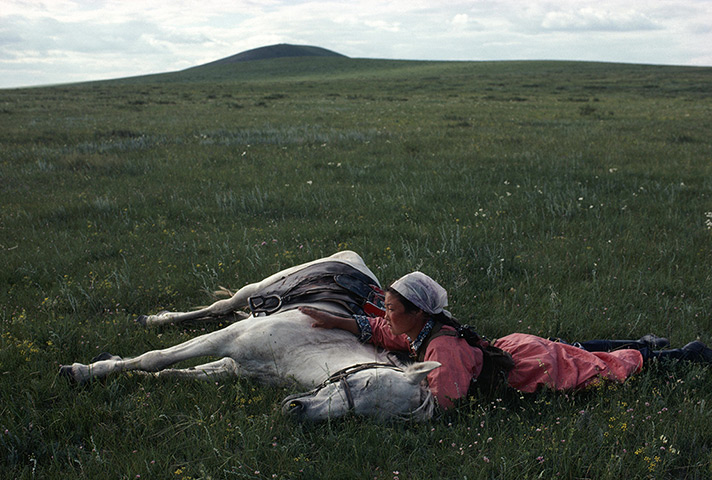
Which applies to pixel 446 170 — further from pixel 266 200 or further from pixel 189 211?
pixel 189 211

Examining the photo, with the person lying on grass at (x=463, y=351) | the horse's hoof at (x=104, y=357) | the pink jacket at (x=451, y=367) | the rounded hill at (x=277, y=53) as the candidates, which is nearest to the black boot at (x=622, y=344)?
the person lying on grass at (x=463, y=351)

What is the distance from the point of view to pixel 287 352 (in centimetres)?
340

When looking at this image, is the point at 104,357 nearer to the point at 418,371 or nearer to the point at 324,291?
the point at 324,291

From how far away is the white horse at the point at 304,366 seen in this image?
2.92 m

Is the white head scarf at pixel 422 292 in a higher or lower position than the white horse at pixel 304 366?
higher

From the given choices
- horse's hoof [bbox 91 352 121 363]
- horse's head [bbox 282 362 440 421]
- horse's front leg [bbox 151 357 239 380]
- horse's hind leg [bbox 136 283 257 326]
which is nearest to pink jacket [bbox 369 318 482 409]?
horse's head [bbox 282 362 440 421]

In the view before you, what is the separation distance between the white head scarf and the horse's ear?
15.6 inches

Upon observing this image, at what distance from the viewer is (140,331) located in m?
4.26

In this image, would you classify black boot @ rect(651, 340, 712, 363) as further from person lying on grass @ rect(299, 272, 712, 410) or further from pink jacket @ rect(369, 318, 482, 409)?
pink jacket @ rect(369, 318, 482, 409)

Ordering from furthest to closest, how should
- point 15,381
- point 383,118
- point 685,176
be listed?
1. point 383,118
2. point 685,176
3. point 15,381

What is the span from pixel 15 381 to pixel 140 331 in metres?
0.94

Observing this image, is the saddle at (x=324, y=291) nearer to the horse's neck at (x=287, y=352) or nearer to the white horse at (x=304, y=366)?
the white horse at (x=304, y=366)

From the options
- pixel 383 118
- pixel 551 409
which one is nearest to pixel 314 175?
pixel 551 409

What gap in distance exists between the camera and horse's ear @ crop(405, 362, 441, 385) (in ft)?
9.11
